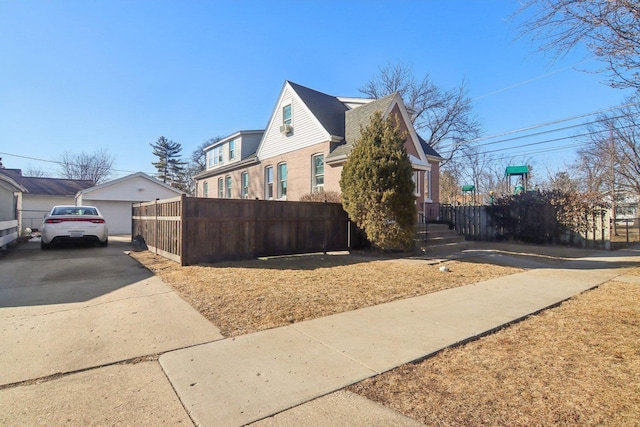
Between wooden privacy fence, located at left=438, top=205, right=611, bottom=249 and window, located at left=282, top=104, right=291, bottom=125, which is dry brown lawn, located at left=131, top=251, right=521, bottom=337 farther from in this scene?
window, located at left=282, top=104, right=291, bottom=125

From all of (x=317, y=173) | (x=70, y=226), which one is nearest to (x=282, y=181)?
(x=317, y=173)

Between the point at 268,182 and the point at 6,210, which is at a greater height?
the point at 268,182

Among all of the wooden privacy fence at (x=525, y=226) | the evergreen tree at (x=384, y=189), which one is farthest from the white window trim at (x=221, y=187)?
the evergreen tree at (x=384, y=189)

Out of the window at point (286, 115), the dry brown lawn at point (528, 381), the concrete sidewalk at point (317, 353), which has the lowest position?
the dry brown lawn at point (528, 381)

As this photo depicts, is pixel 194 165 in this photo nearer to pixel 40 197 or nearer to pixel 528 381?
pixel 40 197

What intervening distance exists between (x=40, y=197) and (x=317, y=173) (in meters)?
25.6

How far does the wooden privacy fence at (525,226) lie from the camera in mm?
13383

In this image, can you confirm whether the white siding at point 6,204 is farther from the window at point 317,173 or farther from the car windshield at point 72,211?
the window at point 317,173

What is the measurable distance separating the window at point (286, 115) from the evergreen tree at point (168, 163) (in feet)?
118

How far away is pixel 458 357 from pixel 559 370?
0.84m

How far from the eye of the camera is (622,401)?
8.09 ft

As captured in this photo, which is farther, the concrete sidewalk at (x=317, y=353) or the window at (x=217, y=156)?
the window at (x=217, y=156)

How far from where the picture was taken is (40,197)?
89.2ft

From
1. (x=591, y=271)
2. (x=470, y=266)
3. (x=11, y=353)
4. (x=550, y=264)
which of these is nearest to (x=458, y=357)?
(x=11, y=353)
